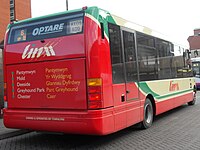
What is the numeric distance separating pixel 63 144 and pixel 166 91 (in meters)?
4.58

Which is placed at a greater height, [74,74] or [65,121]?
[74,74]

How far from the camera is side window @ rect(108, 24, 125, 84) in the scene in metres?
6.78

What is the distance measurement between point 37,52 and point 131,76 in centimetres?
245

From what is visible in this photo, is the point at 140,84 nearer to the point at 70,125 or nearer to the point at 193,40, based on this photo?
the point at 70,125

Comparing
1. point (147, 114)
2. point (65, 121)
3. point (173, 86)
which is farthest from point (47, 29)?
point (173, 86)

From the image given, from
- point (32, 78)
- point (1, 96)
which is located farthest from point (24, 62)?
point (1, 96)

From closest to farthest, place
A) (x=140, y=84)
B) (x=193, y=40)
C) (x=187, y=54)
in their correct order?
(x=140, y=84)
(x=187, y=54)
(x=193, y=40)

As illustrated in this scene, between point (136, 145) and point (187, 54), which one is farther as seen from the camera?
point (187, 54)

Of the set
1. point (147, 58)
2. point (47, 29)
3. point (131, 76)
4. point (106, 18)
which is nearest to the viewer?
point (106, 18)

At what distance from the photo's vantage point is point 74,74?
249 inches

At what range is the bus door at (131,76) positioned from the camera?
Result: 7.34 m

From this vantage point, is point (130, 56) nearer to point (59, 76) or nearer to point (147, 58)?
point (147, 58)

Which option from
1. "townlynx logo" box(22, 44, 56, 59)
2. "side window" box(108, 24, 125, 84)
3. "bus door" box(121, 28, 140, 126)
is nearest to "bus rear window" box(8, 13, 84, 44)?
"townlynx logo" box(22, 44, 56, 59)

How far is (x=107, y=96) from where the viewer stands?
250 inches
